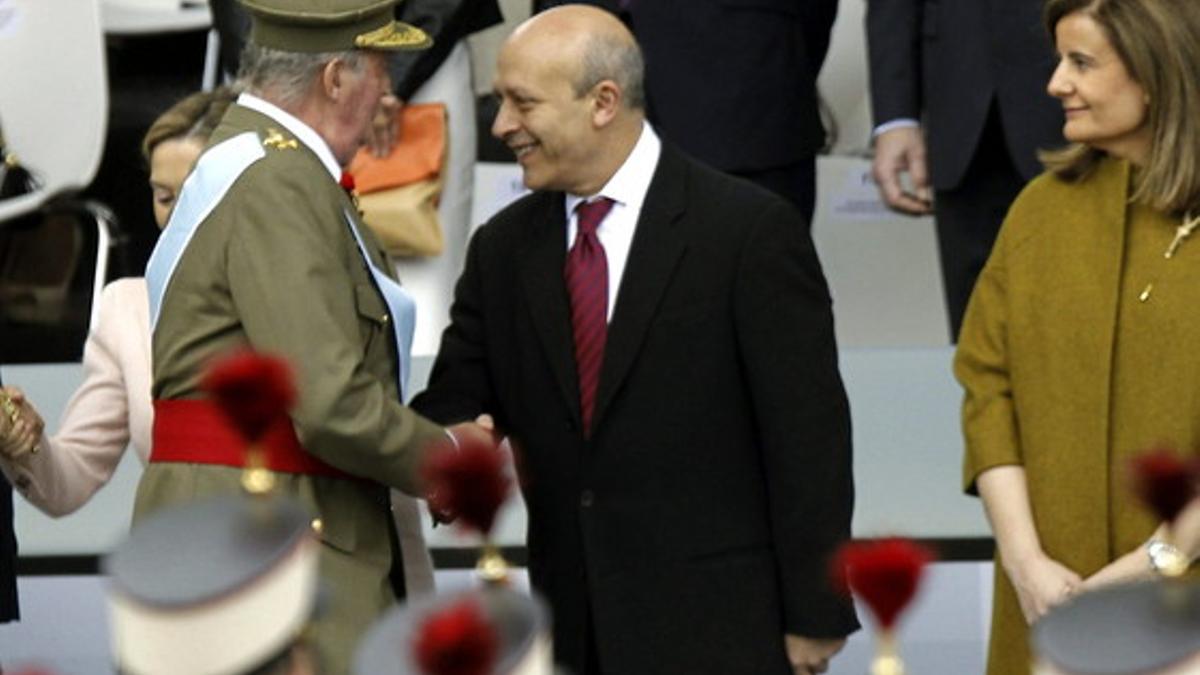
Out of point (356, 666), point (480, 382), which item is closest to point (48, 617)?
point (480, 382)

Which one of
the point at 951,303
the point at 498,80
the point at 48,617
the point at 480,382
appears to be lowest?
the point at 48,617

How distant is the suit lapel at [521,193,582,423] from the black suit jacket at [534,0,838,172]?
58.7 inches

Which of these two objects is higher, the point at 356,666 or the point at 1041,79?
the point at 356,666

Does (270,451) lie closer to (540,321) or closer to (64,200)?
(540,321)

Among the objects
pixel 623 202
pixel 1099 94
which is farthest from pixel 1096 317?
pixel 623 202

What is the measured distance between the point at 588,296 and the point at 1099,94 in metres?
0.75

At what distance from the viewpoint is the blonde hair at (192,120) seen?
15.7 ft

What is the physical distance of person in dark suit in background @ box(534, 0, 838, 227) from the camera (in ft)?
19.2

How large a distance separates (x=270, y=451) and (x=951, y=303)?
6.58 ft

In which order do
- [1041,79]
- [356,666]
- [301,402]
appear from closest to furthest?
[356,666]
[301,402]
[1041,79]

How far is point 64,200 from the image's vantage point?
24.2 feet

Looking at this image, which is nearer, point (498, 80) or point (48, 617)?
point (498, 80)

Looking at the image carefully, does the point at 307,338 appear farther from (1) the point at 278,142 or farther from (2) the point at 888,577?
(2) the point at 888,577

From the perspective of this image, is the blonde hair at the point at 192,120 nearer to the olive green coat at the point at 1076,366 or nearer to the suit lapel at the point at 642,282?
the suit lapel at the point at 642,282
